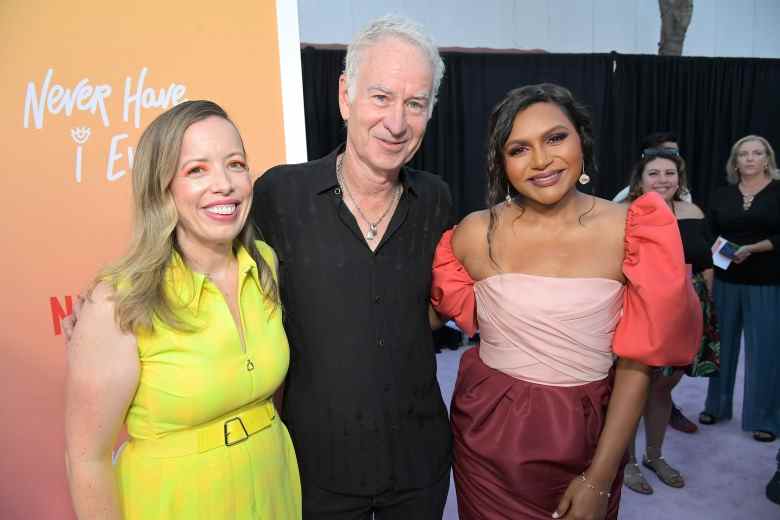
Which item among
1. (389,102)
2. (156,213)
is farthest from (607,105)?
(156,213)

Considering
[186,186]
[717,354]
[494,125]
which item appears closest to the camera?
[186,186]

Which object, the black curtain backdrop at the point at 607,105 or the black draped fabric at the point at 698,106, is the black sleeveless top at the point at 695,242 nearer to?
the black curtain backdrop at the point at 607,105

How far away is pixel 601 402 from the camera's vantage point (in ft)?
4.97

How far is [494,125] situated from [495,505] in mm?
1018

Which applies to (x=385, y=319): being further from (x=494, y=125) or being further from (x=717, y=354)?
(x=717, y=354)

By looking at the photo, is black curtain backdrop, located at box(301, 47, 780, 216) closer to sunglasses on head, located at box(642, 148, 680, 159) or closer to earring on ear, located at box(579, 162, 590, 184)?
sunglasses on head, located at box(642, 148, 680, 159)

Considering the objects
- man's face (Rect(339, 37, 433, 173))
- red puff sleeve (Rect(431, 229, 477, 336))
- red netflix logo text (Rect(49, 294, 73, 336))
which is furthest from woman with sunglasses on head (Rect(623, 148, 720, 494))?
red netflix logo text (Rect(49, 294, 73, 336))

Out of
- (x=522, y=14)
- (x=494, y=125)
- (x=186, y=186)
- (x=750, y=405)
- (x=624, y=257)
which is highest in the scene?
(x=522, y=14)

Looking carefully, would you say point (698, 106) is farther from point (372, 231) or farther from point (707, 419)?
point (372, 231)

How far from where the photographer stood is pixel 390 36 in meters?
1.49

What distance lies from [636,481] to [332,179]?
243 centimetres

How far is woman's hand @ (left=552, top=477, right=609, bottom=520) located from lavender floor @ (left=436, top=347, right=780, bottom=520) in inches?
56.9

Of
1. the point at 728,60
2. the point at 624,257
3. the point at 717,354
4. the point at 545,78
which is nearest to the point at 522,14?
the point at 545,78

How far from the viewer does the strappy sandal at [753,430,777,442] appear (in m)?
3.50
